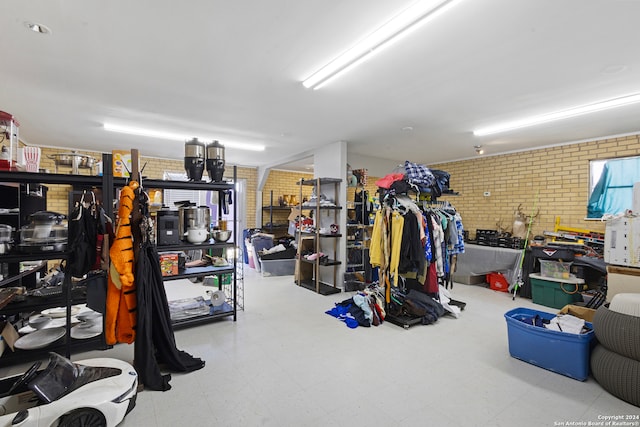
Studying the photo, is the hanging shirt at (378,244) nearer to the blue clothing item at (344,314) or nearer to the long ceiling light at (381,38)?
the blue clothing item at (344,314)

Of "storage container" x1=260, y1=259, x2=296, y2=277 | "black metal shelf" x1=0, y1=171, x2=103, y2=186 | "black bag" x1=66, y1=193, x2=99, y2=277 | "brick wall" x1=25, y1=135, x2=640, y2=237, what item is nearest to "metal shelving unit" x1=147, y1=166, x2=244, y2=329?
"black metal shelf" x1=0, y1=171, x2=103, y2=186

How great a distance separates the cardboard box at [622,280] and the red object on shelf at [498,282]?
177 centimetres

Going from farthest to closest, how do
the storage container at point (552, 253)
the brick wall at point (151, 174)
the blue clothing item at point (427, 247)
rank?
1. the brick wall at point (151, 174)
2. the storage container at point (552, 253)
3. the blue clothing item at point (427, 247)

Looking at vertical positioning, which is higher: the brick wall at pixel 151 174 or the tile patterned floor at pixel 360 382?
the brick wall at pixel 151 174

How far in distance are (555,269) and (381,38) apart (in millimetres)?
4534

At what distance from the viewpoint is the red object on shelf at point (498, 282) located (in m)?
5.36

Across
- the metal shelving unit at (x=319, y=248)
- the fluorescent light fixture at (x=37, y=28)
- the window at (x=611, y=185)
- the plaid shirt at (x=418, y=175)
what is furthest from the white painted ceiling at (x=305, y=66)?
the metal shelving unit at (x=319, y=248)

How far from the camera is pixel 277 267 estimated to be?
6.49 m

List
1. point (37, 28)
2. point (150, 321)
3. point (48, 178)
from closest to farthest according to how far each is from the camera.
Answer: point (37, 28) → point (150, 321) → point (48, 178)

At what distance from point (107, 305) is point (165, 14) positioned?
213cm

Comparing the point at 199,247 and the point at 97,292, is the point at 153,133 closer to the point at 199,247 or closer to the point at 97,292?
the point at 199,247

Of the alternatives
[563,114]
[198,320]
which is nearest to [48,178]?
[198,320]

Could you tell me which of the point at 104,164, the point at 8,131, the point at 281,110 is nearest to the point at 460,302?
the point at 281,110

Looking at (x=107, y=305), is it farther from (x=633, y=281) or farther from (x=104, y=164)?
(x=633, y=281)
